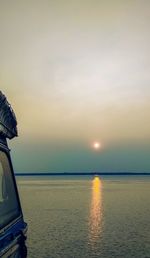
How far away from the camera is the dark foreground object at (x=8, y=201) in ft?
11.8

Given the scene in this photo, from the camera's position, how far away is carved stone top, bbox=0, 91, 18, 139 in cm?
366

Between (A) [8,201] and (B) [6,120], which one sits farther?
(A) [8,201]

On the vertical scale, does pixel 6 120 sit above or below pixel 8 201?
above

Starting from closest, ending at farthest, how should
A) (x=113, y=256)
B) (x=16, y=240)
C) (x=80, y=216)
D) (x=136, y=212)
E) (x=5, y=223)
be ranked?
(x=5, y=223) < (x=16, y=240) < (x=113, y=256) < (x=80, y=216) < (x=136, y=212)

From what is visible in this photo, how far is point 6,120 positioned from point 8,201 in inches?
35.0

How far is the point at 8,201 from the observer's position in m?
4.24

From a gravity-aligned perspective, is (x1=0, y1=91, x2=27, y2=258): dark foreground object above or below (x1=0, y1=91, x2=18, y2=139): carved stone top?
below

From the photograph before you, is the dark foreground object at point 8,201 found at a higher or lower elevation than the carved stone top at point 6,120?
lower

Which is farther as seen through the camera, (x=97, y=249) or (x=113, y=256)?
(x=97, y=249)

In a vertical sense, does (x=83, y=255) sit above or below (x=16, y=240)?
below

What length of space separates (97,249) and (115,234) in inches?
374

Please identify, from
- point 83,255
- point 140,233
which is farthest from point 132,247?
point 140,233

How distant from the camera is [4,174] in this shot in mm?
4238

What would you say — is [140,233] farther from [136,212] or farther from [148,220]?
[136,212]
